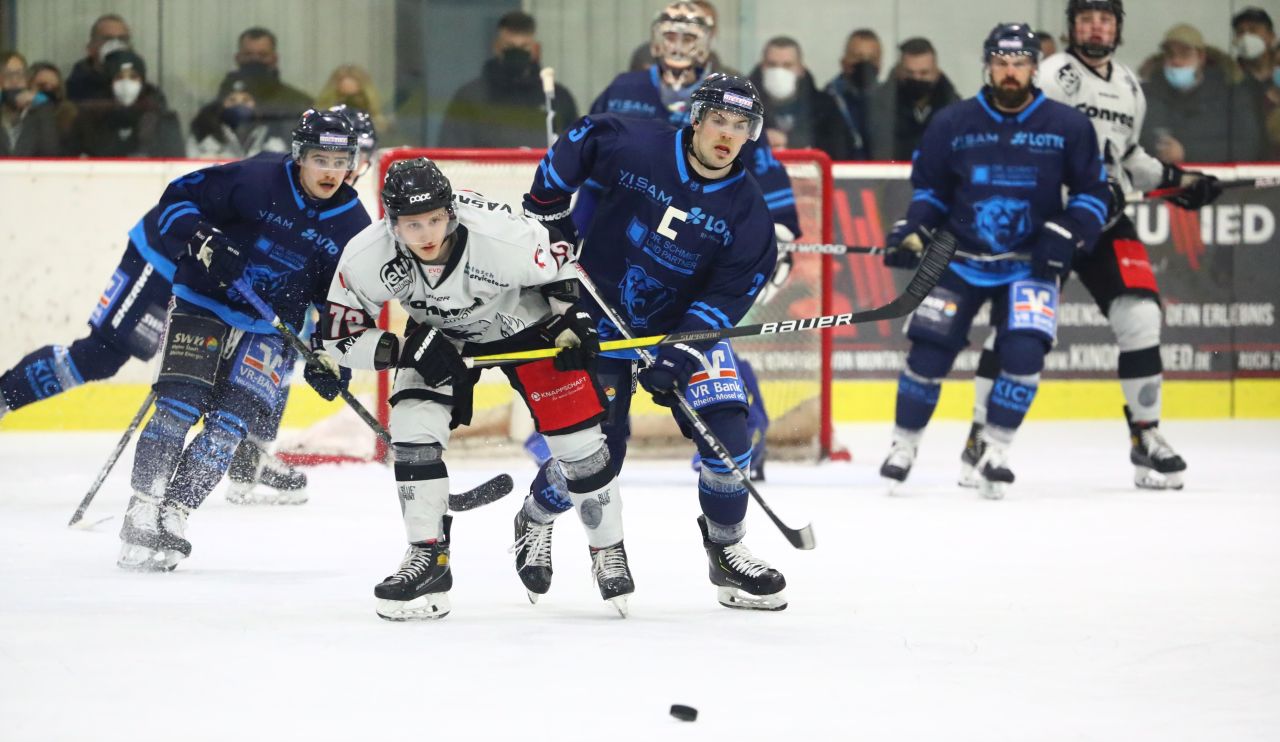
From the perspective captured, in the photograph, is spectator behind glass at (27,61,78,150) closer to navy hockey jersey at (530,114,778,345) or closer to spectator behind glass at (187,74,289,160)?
spectator behind glass at (187,74,289,160)

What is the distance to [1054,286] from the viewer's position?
4945 mm

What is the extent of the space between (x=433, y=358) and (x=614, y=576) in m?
0.51

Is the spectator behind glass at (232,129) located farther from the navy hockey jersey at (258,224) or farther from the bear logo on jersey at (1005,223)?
the bear logo on jersey at (1005,223)

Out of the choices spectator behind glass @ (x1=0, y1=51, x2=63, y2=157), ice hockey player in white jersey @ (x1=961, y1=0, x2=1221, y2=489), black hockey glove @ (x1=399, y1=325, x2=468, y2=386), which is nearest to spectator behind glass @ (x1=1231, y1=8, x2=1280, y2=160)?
ice hockey player in white jersey @ (x1=961, y1=0, x2=1221, y2=489)

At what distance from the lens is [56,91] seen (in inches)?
266

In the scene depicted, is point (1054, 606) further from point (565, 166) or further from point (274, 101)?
point (274, 101)

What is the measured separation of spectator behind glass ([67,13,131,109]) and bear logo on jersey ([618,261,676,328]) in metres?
4.01

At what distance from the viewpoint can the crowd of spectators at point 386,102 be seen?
6703 millimetres

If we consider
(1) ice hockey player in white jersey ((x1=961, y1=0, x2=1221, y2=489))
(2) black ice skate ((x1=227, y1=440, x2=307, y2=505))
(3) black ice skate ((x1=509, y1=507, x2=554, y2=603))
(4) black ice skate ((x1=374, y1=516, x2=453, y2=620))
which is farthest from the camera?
(1) ice hockey player in white jersey ((x1=961, y1=0, x2=1221, y2=489))

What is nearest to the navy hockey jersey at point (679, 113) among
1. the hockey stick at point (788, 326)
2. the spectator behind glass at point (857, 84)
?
the hockey stick at point (788, 326)

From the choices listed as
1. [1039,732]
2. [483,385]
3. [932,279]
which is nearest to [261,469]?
[483,385]

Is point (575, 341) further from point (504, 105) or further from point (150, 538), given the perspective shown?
point (504, 105)

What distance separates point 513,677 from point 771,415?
141 inches

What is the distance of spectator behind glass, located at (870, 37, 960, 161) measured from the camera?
22.6 feet
